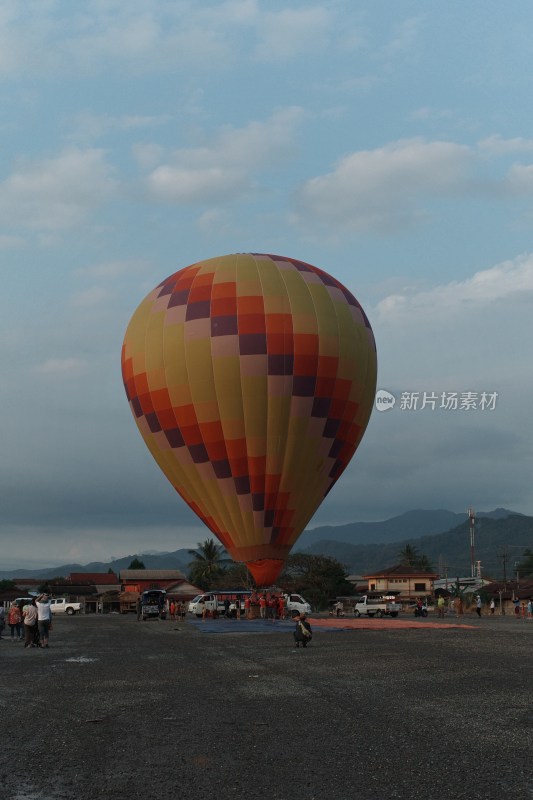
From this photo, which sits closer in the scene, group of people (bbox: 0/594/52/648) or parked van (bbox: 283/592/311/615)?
group of people (bbox: 0/594/52/648)

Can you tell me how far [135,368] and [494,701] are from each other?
31781 millimetres

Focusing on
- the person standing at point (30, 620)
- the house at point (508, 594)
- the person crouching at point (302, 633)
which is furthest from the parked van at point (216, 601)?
the house at point (508, 594)

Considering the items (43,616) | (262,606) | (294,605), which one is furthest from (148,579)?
(43,616)

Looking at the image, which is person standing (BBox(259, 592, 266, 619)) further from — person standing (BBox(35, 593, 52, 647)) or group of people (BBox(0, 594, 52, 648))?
person standing (BBox(35, 593, 52, 647))

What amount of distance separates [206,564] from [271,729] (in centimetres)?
11739

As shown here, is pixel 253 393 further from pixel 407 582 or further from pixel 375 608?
pixel 407 582

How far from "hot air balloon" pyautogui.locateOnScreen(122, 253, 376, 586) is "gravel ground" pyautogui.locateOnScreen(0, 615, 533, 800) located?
17.7m

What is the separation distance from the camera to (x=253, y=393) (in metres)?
40.0

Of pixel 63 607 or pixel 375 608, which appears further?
pixel 63 607

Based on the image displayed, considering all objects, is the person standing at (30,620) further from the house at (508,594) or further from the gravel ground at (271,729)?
the house at (508,594)

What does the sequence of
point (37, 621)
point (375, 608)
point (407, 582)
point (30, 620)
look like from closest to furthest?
point (30, 620), point (37, 621), point (375, 608), point (407, 582)

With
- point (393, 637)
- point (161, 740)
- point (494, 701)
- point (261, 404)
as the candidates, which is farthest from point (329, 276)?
point (161, 740)

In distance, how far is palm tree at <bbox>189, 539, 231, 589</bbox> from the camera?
12497 cm

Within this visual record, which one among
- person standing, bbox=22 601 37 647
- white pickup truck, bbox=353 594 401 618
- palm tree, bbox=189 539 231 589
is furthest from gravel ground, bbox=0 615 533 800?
palm tree, bbox=189 539 231 589
